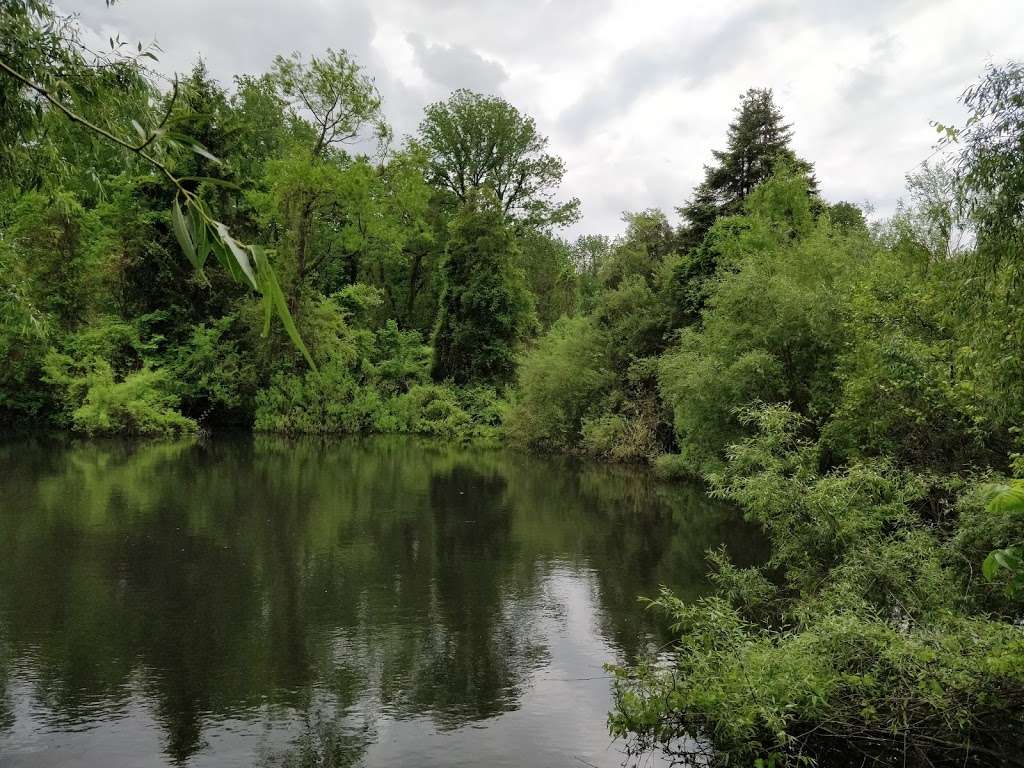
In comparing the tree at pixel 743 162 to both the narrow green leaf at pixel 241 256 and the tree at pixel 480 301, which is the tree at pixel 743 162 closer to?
the tree at pixel 480 301

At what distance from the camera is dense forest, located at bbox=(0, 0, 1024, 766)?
557 centimetres

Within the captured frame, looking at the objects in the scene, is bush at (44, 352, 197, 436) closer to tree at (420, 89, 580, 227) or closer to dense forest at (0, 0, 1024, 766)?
dense forest at (0, 0, 1024, 766)

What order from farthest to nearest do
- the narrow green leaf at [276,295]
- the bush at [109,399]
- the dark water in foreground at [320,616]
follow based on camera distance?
the bush at [109,399] < the dark water in foreground at [320,616] < the narrow green leaf at [276,295]

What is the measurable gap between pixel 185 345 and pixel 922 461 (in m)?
30.0

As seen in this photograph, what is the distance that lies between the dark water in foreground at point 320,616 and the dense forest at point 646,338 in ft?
4.32

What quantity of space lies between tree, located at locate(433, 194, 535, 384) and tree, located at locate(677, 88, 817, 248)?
1033 centimetres

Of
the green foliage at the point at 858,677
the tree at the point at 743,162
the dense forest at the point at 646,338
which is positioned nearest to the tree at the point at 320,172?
Answer: the dense forest at the point at 646,338

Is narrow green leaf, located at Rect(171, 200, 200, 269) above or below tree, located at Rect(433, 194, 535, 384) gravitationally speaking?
below

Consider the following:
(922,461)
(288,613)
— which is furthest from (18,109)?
(922,461)

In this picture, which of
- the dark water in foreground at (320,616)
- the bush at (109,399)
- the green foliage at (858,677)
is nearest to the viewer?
the green foliage at (858,677)

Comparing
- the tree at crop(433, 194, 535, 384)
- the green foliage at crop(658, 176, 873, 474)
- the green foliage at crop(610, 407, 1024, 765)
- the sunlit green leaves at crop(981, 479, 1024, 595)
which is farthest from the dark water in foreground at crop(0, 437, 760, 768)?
the tree at crop(433, 194, 535, 384)

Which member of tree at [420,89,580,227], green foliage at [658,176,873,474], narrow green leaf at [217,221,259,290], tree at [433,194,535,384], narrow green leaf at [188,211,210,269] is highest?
tree at [420,89,580,227]

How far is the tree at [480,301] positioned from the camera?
37.2 m

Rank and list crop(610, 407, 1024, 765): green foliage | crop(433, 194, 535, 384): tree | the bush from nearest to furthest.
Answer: crop(610, 407, 1024, 765): green foliage → the bush → crop(433, 194, 535, 384): tree
